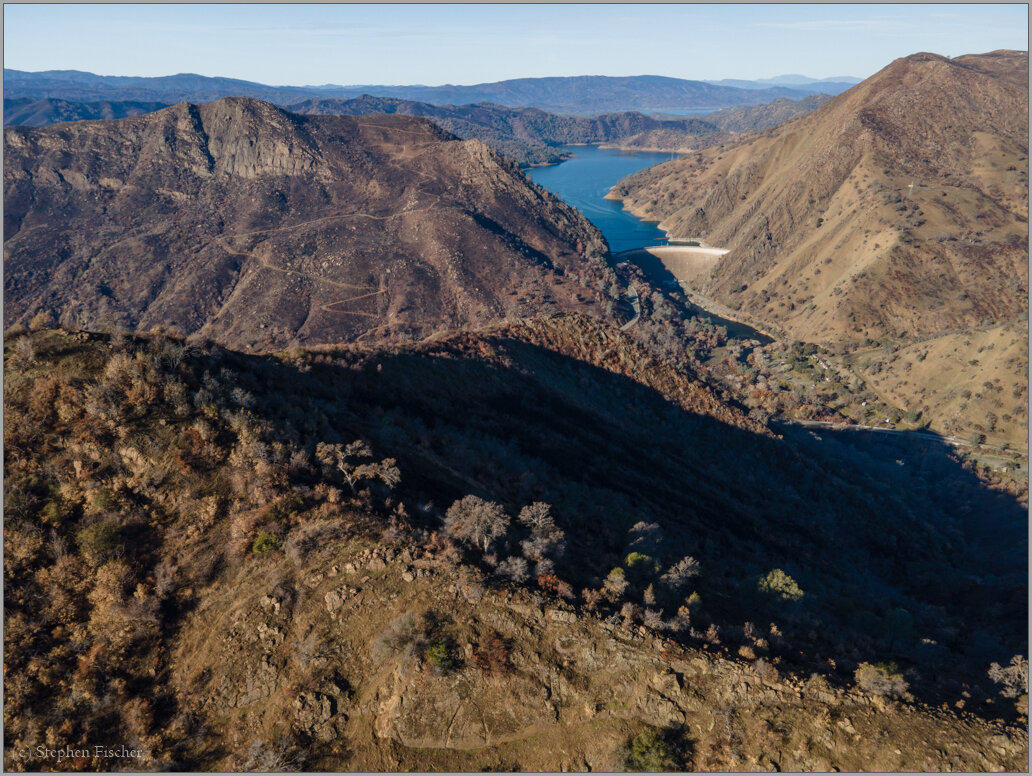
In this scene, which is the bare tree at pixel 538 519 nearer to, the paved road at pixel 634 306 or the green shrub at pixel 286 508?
Result: the green shrub at pixel 286 508

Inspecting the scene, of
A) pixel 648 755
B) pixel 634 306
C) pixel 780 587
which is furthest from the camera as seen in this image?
pixel 634 306

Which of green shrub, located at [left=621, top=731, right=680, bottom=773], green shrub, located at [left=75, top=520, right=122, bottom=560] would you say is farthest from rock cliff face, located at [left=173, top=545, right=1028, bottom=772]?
green shrub, located at [left=75, top=520, right=122, bottom=560]

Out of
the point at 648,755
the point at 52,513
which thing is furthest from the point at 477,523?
the point at 52,513

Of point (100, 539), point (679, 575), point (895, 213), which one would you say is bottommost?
point (679, 575)

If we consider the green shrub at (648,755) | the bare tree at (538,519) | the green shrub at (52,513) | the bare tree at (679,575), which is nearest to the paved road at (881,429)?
the bare tree at (679,575)

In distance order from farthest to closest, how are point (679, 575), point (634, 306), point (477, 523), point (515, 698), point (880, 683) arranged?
1. point (634, 306)
2. point (679, 575)
3. point (477, 523)
4. point (880, 683)
5. point (515, 698)

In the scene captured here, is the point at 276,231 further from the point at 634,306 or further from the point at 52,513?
the point at 52,513

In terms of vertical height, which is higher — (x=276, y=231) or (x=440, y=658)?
(x=276, y=231)
